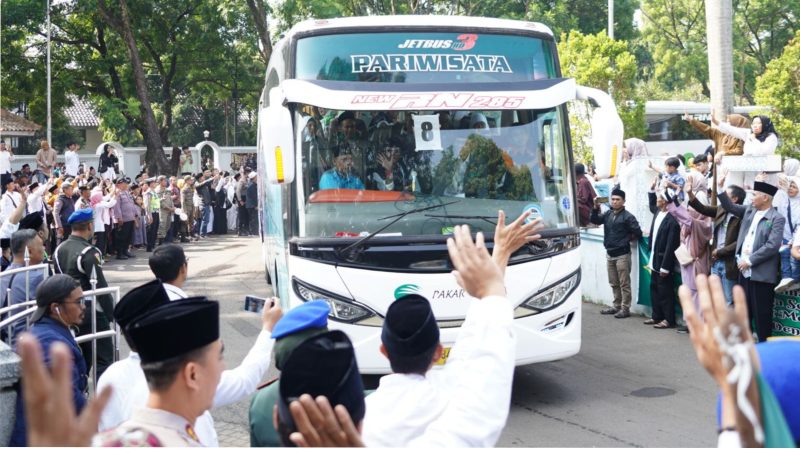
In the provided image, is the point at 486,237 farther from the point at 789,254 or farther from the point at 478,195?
the point at 789,254

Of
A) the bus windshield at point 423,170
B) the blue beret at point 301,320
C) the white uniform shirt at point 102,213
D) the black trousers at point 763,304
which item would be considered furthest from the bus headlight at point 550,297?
the white uniform shirt at point 102,213

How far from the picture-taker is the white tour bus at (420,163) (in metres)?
8.27

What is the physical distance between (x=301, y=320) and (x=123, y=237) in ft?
62.1

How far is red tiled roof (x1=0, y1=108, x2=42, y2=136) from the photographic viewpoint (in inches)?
1562

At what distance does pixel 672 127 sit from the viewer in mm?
40469

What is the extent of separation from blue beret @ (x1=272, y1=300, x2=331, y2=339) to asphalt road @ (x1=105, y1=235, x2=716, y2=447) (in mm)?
4234

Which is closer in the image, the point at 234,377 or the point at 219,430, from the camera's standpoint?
the point at 234,377

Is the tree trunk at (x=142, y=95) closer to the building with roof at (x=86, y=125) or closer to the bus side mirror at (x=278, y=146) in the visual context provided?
the building with roof at (x=86, y=125)

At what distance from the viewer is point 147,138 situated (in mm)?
37062

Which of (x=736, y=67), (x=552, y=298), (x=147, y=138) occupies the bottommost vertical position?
(x=552, y=298)

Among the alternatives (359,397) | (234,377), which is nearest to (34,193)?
(234,377)

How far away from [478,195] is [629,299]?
536 cm

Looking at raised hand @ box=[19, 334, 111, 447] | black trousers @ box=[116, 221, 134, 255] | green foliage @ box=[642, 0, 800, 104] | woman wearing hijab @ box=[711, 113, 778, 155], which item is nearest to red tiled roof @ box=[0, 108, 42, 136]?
black trousers @ box=[116, 221, 134, 255]

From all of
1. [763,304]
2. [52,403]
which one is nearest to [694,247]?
[763,304]
